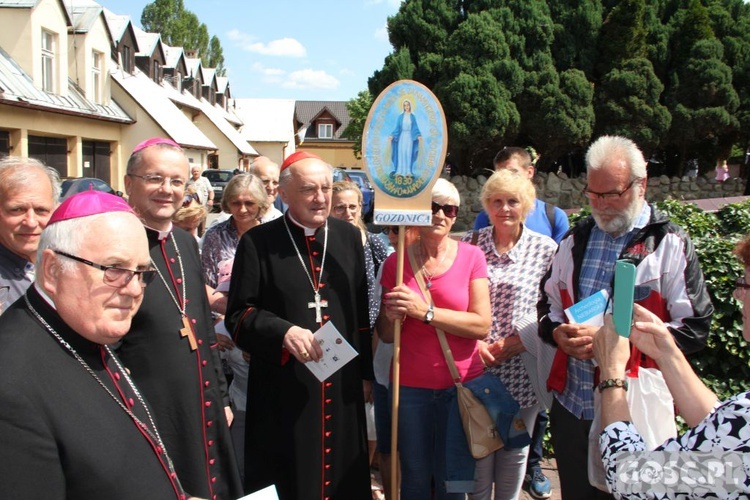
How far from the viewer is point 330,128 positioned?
2793 inches

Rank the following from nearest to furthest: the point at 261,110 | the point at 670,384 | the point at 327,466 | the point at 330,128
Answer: the point at 670,384, the point at 327,466, the point at 261,110, the point at 330,128

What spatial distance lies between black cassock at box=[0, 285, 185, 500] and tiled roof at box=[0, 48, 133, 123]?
16806mm

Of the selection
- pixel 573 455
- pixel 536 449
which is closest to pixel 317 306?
pixel 573 455

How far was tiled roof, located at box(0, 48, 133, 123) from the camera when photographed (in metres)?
16.3

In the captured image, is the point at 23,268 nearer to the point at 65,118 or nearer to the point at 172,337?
the point at 172,337

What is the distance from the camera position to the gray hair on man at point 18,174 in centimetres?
289

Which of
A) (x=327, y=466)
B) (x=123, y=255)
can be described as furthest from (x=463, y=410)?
(x=123, y=255)

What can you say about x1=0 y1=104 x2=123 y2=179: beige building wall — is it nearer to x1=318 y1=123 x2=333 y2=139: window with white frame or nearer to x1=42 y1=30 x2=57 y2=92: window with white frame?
x1=42 y1=30 x2=57 y2=92: window with white frame

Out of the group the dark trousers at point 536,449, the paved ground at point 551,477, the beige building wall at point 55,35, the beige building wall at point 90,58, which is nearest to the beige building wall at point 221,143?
the beige building wall at point 90,58

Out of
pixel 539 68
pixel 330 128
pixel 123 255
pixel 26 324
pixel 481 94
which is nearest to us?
pixel 26 324

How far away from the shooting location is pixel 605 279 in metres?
2.97

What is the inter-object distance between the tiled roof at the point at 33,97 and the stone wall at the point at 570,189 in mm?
12148

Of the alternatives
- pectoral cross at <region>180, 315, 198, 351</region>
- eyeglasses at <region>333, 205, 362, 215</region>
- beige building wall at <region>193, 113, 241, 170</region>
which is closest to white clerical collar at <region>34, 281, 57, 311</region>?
pectoral cross at <region>180, 315, 198, 351</region>

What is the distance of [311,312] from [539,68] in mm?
19999
